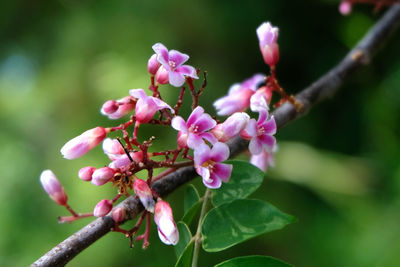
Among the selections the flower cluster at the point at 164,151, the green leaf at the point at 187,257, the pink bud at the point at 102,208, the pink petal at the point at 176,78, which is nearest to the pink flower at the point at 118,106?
the flower cluster at the point at 164,151

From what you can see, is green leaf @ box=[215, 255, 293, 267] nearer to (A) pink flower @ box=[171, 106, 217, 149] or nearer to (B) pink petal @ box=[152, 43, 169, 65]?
(A) pink flower @ box=[171, 106, 217, 149]

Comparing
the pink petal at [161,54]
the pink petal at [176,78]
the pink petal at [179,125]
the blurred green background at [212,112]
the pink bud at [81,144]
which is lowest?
the blurred green background at [212,112]

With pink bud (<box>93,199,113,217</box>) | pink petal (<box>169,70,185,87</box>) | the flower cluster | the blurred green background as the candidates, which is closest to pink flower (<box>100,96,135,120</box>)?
the flower cluster

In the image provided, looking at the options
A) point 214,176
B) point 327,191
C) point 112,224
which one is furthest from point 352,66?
point 327,191

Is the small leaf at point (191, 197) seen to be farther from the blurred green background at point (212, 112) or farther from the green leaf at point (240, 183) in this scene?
the blurred green background at point (212, 112)

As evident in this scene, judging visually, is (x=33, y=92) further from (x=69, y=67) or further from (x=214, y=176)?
(x=214, y=176)
